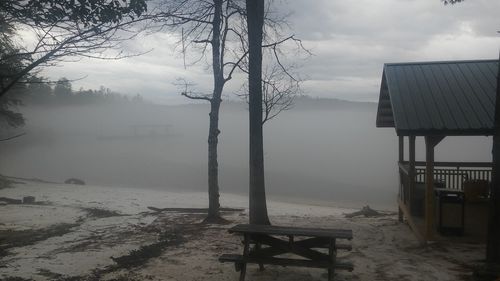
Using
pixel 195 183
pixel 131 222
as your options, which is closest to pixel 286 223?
pixel 131 222

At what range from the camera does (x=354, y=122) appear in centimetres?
13650

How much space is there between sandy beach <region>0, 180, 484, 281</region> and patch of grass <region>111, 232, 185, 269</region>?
0.7 inches

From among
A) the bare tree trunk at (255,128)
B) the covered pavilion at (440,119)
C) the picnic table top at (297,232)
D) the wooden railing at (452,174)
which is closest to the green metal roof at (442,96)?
the covered pavilion at (440,119)

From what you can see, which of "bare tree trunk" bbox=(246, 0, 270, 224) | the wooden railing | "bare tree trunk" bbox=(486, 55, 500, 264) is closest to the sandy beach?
"bare tree trunk" bbox=(486, 55, 500, 264)

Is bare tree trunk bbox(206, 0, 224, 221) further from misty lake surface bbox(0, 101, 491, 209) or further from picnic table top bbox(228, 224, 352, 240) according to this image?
misty lake surface bbox(0, 101, 491, 209)

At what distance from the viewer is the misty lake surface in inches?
1543

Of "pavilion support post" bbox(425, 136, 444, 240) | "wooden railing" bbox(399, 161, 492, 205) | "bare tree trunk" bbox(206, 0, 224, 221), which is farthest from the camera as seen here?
"bare tree trunk" bbox(206, 0, 224, 221)

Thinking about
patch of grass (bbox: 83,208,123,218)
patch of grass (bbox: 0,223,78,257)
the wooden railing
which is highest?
the wooden railing

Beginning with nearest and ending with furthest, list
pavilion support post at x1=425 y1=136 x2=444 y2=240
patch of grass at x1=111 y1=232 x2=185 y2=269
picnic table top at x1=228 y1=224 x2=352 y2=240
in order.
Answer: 1. picnic table top at x1=228 y1=224 x2=352 y2=240
2. patch of grass at x1=111 y1=232 x2=185 y2=269
3. pavilion support post at x1=425 y1=136 x2=444 y2=240

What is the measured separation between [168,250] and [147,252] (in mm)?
453

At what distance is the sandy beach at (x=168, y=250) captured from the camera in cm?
775

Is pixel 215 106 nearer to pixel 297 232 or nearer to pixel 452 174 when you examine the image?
pixel 452 174

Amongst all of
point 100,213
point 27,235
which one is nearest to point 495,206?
point 27,235

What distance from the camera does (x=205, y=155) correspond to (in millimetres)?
69812
